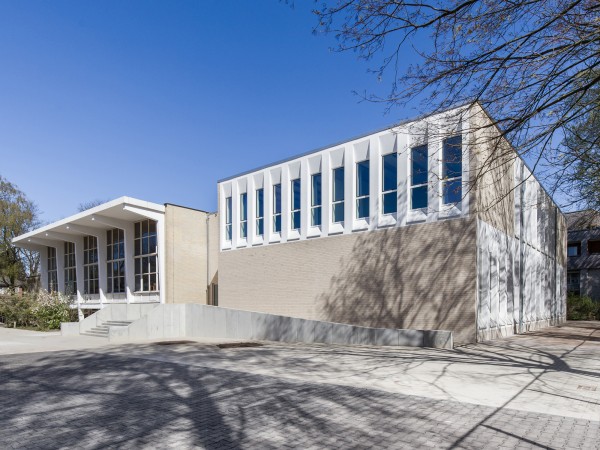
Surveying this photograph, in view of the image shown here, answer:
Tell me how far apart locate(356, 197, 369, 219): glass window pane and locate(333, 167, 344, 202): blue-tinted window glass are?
1.07 metres

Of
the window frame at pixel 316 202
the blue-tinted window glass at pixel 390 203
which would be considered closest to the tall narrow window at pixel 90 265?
the window frame at pixel 316 202

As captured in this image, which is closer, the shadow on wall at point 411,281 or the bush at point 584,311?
the shadow on wall at point 411,281

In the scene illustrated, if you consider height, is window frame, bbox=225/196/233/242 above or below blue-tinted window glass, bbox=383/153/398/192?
below

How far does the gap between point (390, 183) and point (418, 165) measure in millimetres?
1415

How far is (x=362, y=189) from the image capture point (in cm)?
1889

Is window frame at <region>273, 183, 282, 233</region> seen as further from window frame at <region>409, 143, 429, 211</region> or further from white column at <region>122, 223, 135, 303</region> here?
white column at <region>122, 223, 135, 303</region>

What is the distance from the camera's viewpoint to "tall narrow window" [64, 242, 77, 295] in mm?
33375

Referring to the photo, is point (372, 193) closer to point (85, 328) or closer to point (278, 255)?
point (278, 255)

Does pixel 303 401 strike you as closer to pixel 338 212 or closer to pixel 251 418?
pixel 251 418

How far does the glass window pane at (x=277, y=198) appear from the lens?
888 inches

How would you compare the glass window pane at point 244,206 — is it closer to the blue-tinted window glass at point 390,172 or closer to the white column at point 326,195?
the white column at point 326,195

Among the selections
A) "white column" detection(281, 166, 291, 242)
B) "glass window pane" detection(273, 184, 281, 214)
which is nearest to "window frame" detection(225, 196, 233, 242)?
"glass window pane" detection(273, 184, 281, 214)

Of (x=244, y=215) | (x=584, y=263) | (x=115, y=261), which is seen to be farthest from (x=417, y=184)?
(x=584, y=263)

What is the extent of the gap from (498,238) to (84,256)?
28.5 meters
